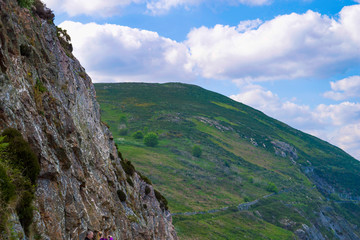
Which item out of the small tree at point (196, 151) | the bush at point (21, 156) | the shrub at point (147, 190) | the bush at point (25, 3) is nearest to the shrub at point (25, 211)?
the bush at point (21, 156)

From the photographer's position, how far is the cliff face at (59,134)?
12.8 m

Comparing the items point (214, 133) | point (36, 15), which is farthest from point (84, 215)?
point (214, 133)

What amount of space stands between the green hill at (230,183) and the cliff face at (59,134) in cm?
4598

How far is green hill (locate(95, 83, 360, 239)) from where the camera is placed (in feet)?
297

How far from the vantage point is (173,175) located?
105500 millimetres

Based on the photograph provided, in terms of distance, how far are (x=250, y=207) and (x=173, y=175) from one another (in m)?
Result: 31.8

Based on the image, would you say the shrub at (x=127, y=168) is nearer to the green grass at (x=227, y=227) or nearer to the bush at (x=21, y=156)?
the bush at (x=21, y=156)

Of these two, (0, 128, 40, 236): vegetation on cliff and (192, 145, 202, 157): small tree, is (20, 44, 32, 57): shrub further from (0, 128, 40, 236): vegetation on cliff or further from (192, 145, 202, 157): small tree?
(192, 145, 202, 157): small tree

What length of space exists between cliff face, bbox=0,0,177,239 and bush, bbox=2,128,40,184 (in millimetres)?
556

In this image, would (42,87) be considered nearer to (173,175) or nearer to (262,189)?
(173,175)

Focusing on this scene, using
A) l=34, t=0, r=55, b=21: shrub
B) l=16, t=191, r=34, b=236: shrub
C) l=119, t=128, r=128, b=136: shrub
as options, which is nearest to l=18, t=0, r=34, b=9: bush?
l=34, t=0, r=55, b=21: shrub

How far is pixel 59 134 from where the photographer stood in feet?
55.2

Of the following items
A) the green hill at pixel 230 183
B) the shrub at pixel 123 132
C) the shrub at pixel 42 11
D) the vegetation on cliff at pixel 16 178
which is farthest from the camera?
the shrub at pixel 123 132

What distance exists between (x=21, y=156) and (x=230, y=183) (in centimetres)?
12085
